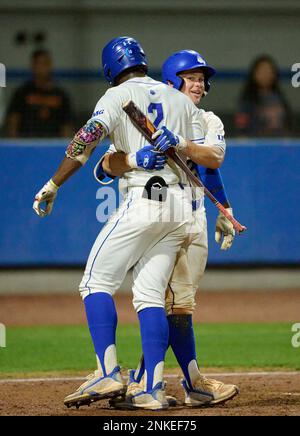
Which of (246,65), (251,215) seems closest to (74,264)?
(251,215)

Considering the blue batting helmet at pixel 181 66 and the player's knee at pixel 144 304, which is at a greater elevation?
the blue batting helmet at pixel 181 66

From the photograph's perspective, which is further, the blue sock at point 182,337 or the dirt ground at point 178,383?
the blue sock at point 182,337

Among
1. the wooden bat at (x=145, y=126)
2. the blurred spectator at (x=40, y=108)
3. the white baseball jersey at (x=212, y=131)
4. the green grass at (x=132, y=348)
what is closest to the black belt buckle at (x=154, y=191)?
the wooden bat at (x=145, y=126)

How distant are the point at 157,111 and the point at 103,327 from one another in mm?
1243

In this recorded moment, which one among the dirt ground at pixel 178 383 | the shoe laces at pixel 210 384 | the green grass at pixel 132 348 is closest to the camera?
the dirt ground at pixel 178 383

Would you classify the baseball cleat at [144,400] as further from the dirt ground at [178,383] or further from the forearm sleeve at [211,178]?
the forearm sleeve at [211,178]

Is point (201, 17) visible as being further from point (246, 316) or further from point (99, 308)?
point (99, 308)

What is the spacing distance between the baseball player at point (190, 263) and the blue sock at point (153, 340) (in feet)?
0.86

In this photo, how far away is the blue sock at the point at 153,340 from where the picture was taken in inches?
203

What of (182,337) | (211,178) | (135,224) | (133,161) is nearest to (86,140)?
(133,161)

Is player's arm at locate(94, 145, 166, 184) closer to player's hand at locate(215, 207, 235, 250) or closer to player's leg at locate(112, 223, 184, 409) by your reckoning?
player's leg at locate(112, 223, 184, 409)

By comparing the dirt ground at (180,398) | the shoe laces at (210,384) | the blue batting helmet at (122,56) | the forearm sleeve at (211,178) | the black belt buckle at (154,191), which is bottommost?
the dirt ground at (180,398)

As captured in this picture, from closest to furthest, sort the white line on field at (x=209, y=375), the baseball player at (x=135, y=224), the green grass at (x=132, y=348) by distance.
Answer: the baseball player at (x=135, y=224) → the white line on field at (x=209, y=375) → the green grass at (x=132, y=348)

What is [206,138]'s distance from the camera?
217 inches
